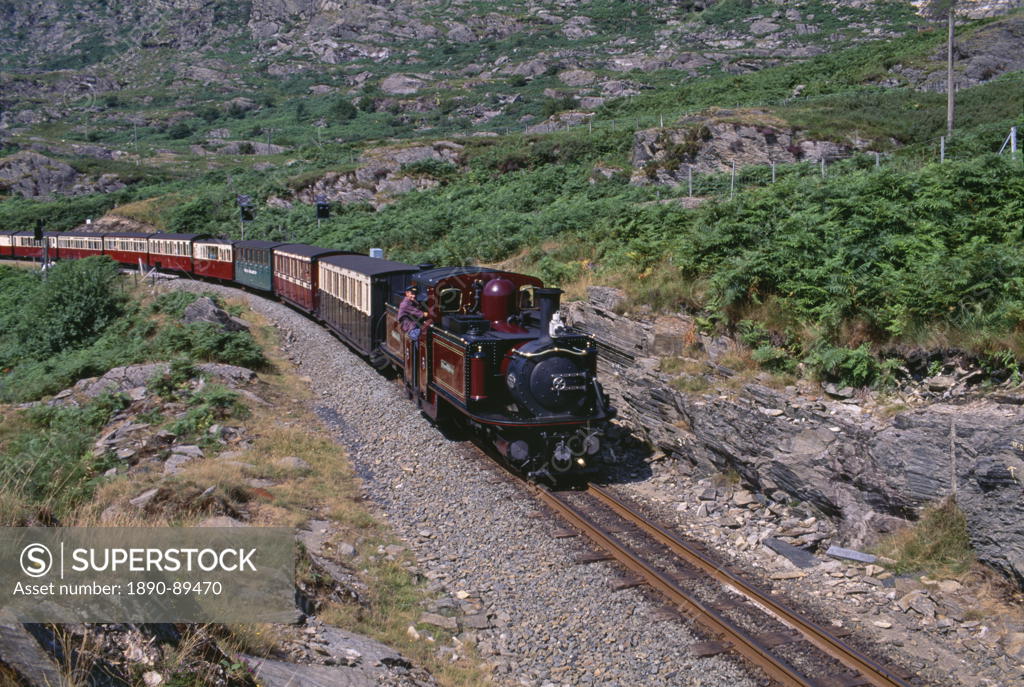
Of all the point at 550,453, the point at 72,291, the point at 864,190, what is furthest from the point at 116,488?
the point at 72,291

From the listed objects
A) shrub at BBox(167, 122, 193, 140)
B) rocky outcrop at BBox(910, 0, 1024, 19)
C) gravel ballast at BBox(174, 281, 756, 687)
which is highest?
rocky outcrop at BBox(910, 0, 1024, 19)

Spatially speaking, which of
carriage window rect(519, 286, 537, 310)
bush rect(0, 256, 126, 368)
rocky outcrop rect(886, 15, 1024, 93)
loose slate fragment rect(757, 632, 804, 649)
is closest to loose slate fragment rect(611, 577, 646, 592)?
loose slate fragment rect(757, 632, 804, 649)

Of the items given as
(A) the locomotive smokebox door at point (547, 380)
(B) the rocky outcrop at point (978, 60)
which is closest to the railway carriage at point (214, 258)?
(A) the locomotive smokebox door at point (547, 380)

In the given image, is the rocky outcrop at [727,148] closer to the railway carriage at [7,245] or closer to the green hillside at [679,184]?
the green hillside at [679,184]

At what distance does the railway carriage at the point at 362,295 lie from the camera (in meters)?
20.1

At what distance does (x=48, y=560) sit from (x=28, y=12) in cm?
22873

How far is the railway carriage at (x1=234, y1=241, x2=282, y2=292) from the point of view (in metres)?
34.9

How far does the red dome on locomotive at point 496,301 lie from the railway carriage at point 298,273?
1441 cm

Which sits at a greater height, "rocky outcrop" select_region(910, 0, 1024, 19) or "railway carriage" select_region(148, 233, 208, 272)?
"rocky outcrop" select_region(910, 0, 1024, 19)

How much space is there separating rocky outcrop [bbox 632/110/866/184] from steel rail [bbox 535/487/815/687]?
30.8m

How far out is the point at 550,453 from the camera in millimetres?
13234

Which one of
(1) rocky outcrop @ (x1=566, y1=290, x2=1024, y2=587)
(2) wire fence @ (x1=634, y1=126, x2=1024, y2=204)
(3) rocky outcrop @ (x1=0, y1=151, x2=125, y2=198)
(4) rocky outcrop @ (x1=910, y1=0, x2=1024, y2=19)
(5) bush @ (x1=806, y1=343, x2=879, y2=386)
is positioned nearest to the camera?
(1) rocky outcrop @ (x1=566, y1=290, x2=1024, y2=587)

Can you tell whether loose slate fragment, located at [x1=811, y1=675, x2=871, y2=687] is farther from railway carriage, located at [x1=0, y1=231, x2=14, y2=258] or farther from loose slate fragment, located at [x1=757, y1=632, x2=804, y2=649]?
railway carriage, located at [x1=0, y1=231, x2=14, y2=258]

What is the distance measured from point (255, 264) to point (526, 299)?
81.6 ft
